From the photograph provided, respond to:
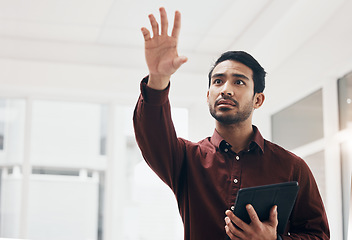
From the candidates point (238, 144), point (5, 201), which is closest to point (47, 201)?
point (5, 201)

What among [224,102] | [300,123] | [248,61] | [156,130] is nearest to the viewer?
[156,130]

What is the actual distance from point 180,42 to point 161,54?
10.5 ft

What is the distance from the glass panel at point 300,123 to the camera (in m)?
4.09

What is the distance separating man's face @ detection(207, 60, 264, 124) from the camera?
68.9 inches

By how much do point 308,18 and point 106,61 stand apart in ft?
5.81

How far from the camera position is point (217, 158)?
174 centimetres

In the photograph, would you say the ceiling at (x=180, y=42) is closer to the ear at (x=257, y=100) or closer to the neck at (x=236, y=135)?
the ear at (x=257, y=100)

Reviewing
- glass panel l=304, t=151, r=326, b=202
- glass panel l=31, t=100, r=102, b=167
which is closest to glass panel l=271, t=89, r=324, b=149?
glass panel l=304, t=151, r=326, b=202

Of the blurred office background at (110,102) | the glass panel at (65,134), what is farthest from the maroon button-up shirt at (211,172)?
the glass panel at (65,134)

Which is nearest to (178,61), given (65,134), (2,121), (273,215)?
(273,215)

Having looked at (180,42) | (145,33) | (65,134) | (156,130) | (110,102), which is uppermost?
(180,42)

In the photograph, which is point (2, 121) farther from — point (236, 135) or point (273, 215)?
point (273, 215)

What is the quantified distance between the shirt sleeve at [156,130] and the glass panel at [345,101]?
2200 millimetres

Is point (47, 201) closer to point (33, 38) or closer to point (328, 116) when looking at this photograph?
point (33, 38)
